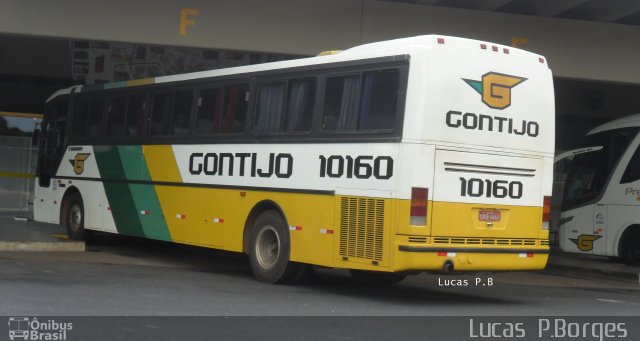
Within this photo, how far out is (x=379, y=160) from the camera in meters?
12.1

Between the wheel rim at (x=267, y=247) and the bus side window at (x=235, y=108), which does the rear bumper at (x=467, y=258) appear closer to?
the wheel rim at (x=267, y=247)

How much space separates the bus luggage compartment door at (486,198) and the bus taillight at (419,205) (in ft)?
0.50

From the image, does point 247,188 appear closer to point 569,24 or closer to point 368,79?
point 368,79

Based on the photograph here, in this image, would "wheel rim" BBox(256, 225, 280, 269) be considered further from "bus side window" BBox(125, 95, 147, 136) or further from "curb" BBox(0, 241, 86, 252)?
"curb" BBox(0, 241, 86, 252)

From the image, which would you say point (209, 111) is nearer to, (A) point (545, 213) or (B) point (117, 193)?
(B) point (117, 193)

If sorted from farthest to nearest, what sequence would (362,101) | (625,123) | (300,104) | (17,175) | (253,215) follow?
(17,175), (625,123), (253,215), (300,104), (362,101)

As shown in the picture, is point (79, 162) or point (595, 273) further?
point (595, 273)

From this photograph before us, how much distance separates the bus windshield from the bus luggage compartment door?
9.62 m

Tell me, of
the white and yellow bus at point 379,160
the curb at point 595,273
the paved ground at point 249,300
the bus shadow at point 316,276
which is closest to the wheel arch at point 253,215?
the white and yellow bus at point 379,160

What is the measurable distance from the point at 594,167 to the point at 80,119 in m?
11.4

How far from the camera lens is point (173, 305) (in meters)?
10.9

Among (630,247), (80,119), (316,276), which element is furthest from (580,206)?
(80,119)
